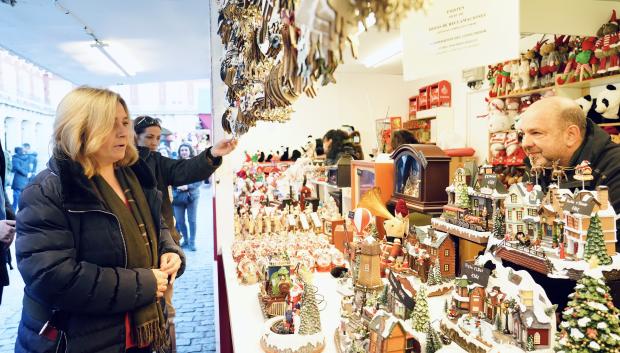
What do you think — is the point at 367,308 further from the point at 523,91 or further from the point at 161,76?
the point at 161,76

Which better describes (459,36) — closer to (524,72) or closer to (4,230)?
(4,230)

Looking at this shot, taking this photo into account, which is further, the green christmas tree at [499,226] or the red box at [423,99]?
the red box at [423,99]

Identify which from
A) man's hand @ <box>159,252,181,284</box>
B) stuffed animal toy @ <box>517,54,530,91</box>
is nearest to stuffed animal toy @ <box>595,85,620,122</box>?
stuffed animal toy @ <box>517,54,530,91</box>

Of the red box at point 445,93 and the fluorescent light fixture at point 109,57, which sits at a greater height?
the fluorescent light fixture at point 109,57

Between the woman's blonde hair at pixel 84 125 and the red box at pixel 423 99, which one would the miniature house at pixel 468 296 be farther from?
the red box at pixel 423 99

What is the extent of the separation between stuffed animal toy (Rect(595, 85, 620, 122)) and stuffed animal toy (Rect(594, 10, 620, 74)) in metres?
0.18

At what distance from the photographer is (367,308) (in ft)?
4.61

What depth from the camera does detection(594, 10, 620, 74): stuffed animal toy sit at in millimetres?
2986

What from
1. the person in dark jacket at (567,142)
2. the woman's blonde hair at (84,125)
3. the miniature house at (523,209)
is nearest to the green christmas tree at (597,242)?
the miniature house at (523,209)

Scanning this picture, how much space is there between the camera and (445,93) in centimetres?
620

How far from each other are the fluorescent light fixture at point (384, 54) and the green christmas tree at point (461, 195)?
3250 mm

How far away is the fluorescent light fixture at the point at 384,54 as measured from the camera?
5121 mm

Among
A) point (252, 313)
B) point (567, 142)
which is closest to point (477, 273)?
A: point (567, 142)

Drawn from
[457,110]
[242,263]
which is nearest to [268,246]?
[242,263]
